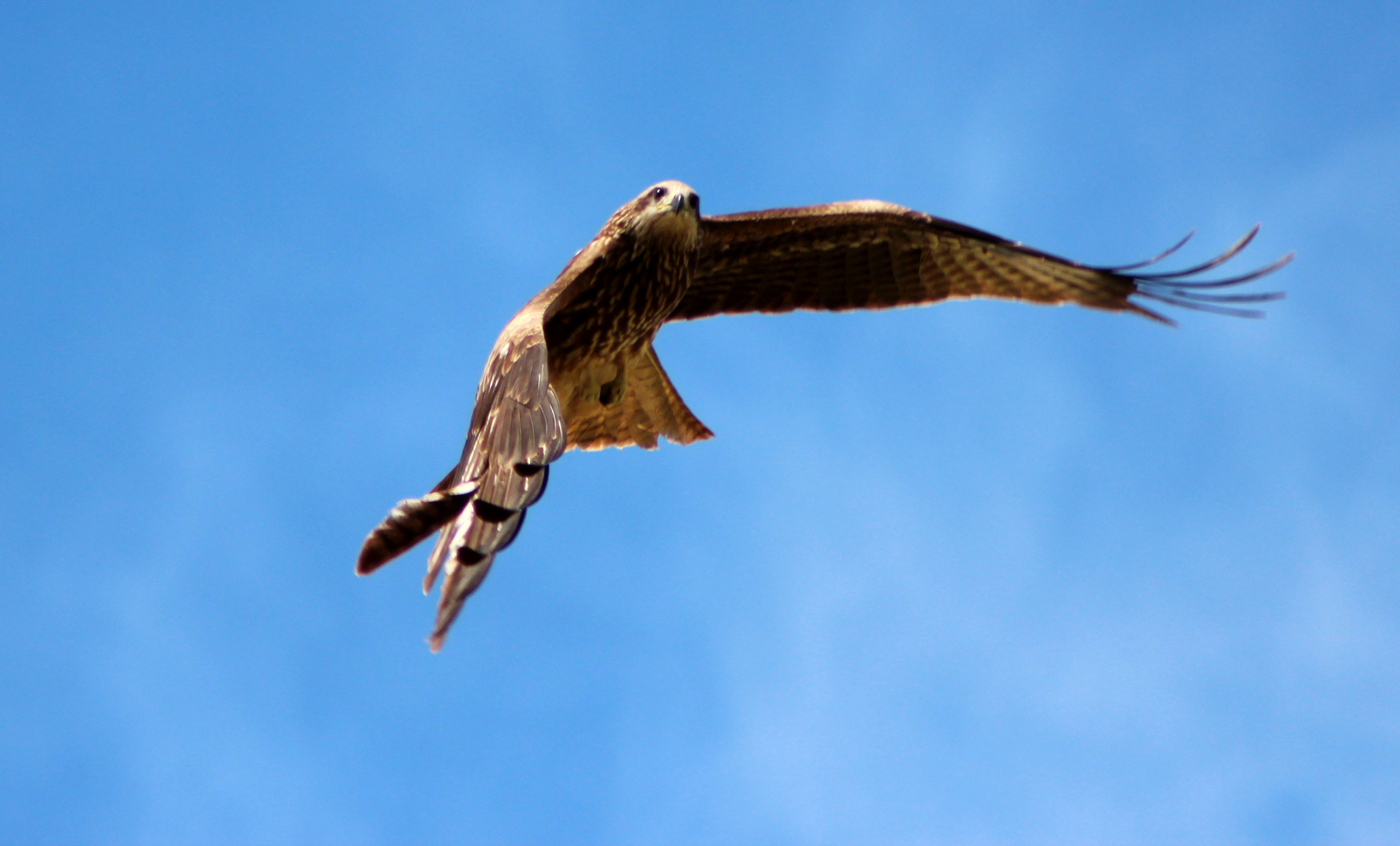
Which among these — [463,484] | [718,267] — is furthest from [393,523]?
[718,267]

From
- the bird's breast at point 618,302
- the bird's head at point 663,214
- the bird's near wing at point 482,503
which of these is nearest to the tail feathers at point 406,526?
the bird's near wing at point 482,503

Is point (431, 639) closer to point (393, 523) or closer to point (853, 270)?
point (393, 523)

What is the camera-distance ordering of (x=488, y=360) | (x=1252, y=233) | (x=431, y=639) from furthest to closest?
(x=1252, y=233) < (x=488, y=360) < (x=431, y=639)

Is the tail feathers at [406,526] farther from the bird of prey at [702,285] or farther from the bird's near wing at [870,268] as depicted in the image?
the bird's near wing at [870,268]

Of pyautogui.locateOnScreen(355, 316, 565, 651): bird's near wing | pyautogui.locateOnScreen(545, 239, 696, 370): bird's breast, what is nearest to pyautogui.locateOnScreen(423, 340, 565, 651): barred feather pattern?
pyautogui.locateOnScreen(355, 316, 565, 651): bird's near wing

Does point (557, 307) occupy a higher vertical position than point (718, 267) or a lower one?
lower

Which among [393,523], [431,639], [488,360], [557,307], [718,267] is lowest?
[431,639]

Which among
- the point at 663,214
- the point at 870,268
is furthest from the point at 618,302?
the point at 870,268
